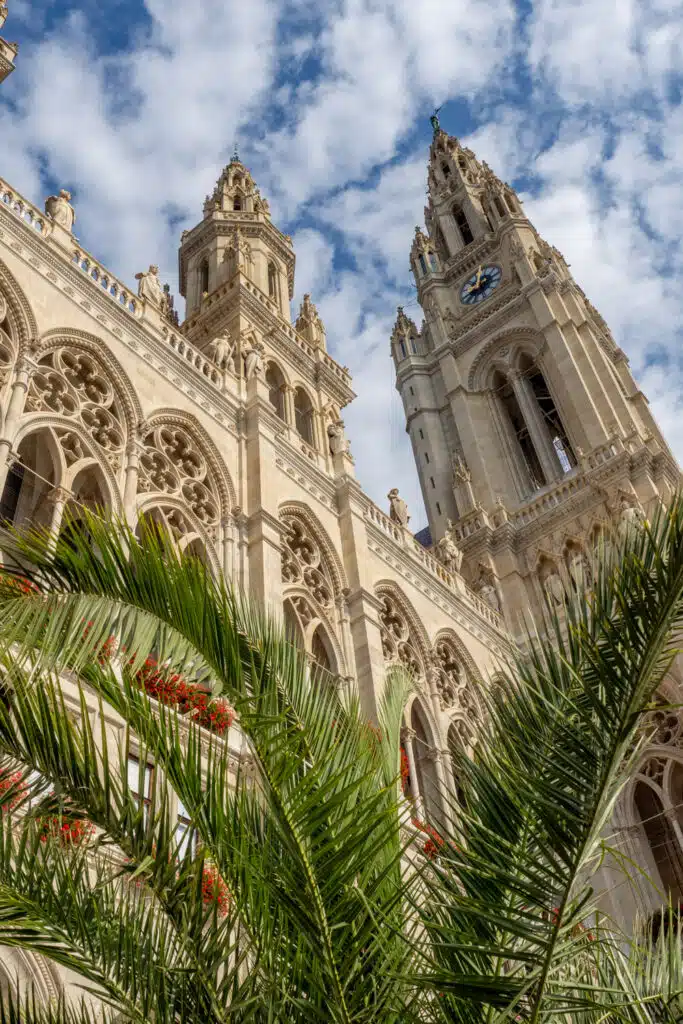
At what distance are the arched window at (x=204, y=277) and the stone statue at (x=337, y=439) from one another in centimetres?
639

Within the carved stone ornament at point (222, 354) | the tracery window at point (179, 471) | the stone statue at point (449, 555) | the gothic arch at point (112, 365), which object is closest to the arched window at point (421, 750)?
the tracery window at point (179, 471)

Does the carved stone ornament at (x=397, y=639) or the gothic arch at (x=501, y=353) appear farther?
the gothic arch at (x=501, y=353)

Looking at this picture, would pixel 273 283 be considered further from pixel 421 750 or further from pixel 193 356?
pixel 421 750

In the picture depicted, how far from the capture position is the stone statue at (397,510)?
21750 millimetres

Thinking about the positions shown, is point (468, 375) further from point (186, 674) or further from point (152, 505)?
point (186, 674)

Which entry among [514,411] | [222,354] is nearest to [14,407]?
[222,354]

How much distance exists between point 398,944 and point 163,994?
116 cm

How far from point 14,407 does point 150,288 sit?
570 cm

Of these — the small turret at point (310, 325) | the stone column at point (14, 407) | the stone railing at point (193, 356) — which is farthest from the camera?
the small turret at point (310, 325)

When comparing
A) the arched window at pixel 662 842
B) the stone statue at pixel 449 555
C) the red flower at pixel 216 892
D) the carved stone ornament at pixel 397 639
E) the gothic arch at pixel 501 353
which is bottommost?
the red flower at pixel 216 892

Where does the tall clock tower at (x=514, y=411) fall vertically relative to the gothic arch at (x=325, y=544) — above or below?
above

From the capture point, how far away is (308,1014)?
4438 mm

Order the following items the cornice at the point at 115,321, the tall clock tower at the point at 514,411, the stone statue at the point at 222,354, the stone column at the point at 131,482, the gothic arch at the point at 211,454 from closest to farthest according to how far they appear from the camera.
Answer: the stone column at the point at 131,482 → the cornice at the point at 115,321 → the gothic arch at the point at 211,454 → the stone statue at the point at 222,354 → the tall clock tower at the point at 514,411

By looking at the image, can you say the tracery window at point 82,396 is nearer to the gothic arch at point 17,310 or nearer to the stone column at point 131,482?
the stone column at point 131,482
